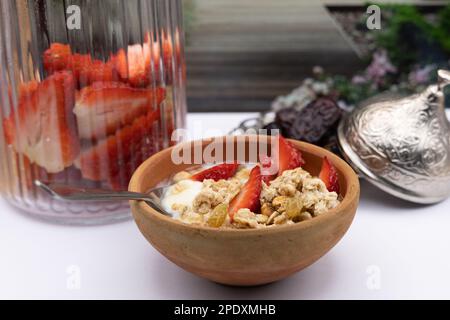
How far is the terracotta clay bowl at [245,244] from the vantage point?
1.86 ft

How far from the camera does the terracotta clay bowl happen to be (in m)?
0.57

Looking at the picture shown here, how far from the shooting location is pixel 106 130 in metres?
0.75

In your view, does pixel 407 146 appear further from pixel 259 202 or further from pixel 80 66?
pixel 80 66

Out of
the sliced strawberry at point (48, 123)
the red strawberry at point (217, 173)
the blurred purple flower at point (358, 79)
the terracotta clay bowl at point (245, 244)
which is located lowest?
the blurred purple flower at point (358, 79)

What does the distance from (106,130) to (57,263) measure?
147mm

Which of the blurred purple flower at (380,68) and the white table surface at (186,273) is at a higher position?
the white table surface at (186,273)

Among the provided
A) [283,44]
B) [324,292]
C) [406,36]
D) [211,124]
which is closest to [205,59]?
[283,44]

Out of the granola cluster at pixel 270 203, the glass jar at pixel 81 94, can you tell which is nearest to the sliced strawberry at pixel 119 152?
the glass jar at pixel 81 94

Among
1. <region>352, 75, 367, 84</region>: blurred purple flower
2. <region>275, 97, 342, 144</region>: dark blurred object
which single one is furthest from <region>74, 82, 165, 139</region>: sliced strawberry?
<region>352, 75, 367, 84</region>: blurred purple flower

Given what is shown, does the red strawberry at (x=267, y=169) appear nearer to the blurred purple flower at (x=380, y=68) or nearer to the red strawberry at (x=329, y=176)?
the red strawberry at (x=329, y=176)

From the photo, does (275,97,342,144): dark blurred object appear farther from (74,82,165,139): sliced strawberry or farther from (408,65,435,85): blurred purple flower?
(408,65,435,85): blurred purple flower

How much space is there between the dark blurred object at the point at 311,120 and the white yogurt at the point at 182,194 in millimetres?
206

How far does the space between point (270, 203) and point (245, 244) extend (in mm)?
73

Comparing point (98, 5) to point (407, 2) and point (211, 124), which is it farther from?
point (407, 2)
